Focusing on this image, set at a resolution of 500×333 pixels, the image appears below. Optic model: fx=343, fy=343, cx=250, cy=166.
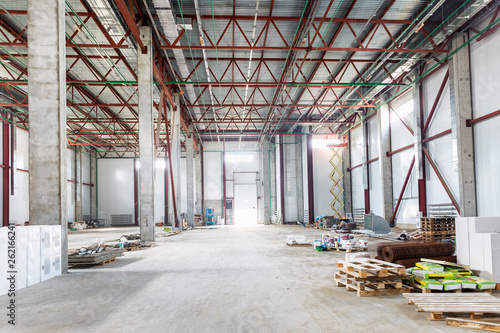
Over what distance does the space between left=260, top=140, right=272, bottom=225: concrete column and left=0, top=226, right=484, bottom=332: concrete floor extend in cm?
2403

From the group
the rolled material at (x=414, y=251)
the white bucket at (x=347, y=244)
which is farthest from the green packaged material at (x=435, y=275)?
the white bucket at (x=347, y=244)

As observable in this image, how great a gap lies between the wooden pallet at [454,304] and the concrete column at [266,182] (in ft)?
91.4

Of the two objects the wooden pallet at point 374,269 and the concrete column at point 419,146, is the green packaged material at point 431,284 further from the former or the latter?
the concrete column at point 419,146

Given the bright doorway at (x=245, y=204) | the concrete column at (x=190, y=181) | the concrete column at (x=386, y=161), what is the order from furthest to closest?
the bright doorway at (x=245, y=204) < the concrete column at (x=190, y=181) < the concrete column at (x=386, y=161)

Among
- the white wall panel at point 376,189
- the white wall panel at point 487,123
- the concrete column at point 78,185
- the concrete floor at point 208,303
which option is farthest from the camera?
the concrete column at point 78,185

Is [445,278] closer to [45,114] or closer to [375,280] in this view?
[375,280]

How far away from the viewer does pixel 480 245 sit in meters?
6.65

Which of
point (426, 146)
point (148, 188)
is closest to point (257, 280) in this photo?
point (148, 188)

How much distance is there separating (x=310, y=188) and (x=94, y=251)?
74.8 ft

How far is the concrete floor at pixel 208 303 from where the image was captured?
4621mm

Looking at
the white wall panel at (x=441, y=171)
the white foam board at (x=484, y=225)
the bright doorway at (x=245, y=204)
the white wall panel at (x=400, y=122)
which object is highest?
the white wall panel at (x=400, y=122)

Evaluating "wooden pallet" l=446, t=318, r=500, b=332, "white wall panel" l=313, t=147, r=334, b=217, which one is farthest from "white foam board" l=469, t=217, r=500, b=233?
"white wall panel" l=313, t=147, r=334, b=217

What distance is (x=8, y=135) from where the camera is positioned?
24.4 meters

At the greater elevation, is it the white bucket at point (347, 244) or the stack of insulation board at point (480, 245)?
the stack of insulation board at point (480, 245)
